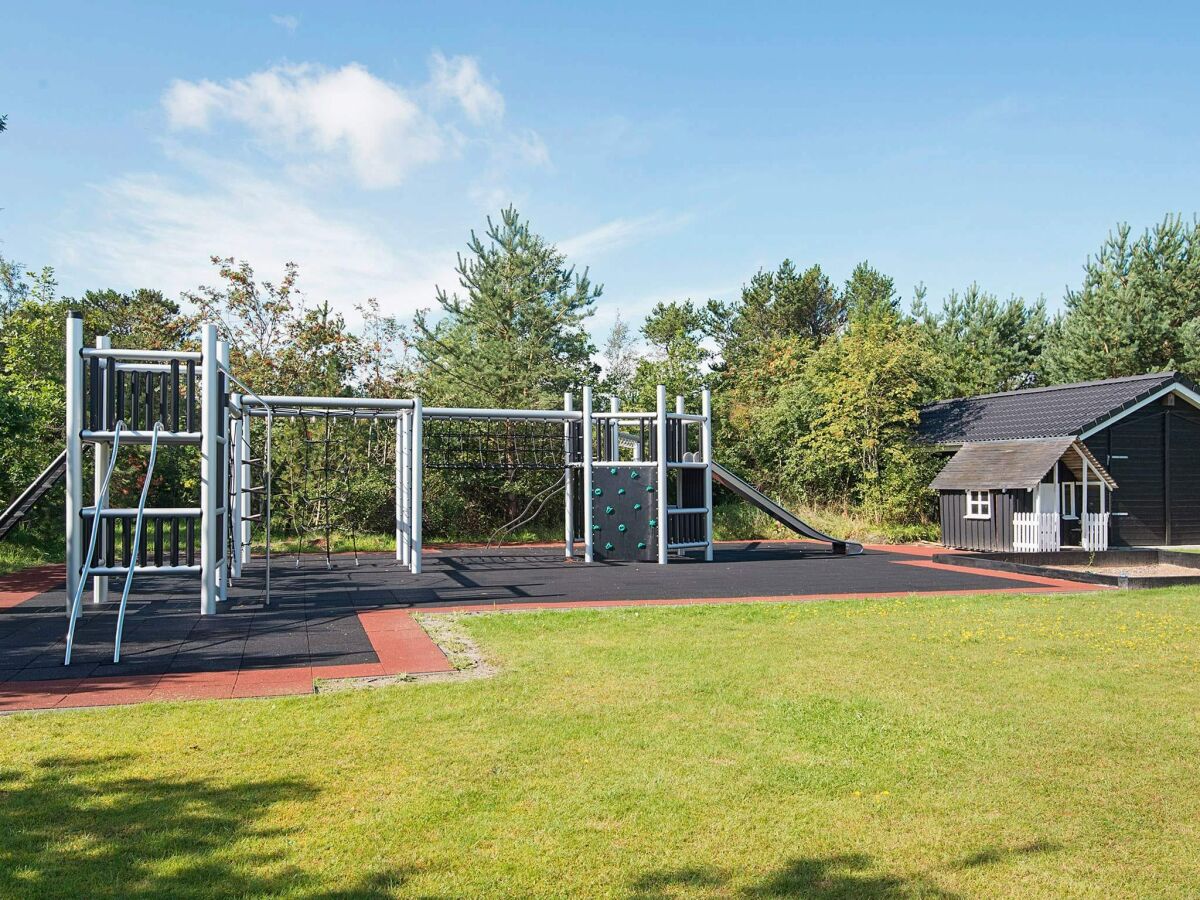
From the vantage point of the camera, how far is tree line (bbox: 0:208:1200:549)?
18688 millimetres

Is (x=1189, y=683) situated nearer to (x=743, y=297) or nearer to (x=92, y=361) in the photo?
(x=92, y=361)

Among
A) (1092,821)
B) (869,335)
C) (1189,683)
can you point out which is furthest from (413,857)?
(869,335)

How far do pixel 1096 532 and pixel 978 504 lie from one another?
2.80m

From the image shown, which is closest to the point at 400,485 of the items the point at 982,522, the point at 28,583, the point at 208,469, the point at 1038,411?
the point at 28,583

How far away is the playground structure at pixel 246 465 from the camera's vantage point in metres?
9.27

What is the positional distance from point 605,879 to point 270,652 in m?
5.03

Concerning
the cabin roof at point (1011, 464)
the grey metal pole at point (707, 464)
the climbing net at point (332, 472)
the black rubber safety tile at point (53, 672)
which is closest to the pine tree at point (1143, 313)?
the cabin roof at point (1011, 464)

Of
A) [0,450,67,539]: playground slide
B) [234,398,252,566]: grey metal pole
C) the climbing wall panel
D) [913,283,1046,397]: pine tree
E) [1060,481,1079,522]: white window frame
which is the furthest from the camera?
[913,283,1046,397]: pine tree

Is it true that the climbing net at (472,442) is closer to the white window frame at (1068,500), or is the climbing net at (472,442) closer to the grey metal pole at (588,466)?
the grey metal pole at (588,466)

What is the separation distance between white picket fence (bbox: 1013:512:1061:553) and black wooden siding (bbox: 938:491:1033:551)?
0.51 feet

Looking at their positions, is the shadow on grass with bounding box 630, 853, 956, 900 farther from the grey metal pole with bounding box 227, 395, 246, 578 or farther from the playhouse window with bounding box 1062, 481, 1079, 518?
the playhouse window with bounding box 1062, 481, 1079, 518

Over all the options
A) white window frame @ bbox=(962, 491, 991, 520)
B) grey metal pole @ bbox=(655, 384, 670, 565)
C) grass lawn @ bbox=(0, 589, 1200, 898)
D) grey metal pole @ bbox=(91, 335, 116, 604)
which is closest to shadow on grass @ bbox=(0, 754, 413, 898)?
grass lawn @ bbox=(0, 589, 1200, 898)

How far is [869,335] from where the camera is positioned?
2431 cm

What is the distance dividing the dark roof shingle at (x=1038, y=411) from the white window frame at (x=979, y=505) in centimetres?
250
